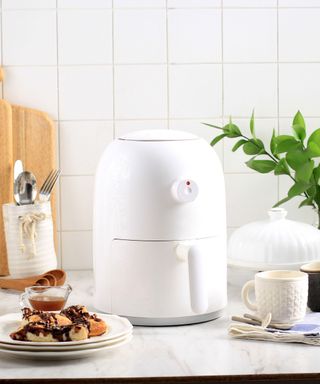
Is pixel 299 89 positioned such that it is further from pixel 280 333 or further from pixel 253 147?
pixel 280 333

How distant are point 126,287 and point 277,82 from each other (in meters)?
0.74

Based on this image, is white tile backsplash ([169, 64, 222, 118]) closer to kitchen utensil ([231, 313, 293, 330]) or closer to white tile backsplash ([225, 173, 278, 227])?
white tile backsplash ([225, 173, 278, 227])

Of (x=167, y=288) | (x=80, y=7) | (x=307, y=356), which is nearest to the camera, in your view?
(x=307, y=356)

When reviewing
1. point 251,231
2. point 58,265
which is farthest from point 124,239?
point 58,265

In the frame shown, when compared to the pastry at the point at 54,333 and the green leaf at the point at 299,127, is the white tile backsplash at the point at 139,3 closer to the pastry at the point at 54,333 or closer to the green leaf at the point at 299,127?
the green leaf at the point at 299,127

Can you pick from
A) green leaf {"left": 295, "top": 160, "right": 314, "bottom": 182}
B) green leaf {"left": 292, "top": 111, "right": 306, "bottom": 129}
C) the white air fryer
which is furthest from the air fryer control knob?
green leaf {"left": 292, "top": 111, "right": 306, "bottom": 129}

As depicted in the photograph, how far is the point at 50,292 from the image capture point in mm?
1551

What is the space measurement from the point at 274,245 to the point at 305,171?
19cm

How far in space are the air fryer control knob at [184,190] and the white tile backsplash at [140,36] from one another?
0.59m

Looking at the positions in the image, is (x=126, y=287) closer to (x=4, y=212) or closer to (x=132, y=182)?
(x=132, y=182)

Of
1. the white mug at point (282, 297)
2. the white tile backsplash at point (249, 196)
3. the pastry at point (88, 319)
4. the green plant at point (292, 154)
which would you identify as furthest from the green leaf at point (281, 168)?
the pastry at point (88, 319)

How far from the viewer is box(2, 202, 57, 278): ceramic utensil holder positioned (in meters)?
1.84

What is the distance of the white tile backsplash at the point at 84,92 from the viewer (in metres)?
2.03

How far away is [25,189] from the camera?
189cm
